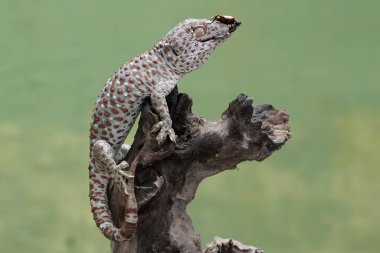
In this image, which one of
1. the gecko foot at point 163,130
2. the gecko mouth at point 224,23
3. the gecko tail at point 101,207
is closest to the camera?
the gecko foot at point 163,130

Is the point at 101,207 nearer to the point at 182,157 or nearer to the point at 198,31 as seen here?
the point at 182,157

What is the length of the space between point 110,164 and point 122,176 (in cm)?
11

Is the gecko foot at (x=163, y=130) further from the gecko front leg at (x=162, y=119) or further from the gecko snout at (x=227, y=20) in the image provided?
the gecko snout at (x=227, y=20)

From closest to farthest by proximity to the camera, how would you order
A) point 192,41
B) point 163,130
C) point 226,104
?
point 163,130
point 192,41
point 226,104

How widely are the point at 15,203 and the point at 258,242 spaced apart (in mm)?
2109

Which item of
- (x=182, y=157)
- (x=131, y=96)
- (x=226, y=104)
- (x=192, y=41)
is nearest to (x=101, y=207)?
(x=182, y=157)

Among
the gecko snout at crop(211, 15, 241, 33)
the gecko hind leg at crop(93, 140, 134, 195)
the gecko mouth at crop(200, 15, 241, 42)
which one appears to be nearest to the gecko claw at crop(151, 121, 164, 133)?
the gecko hind leg at crop(93, 140, 134, 195)

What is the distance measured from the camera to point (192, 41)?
9.63ft

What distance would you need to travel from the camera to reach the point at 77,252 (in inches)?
187

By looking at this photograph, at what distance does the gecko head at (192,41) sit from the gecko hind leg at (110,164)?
1.82ft

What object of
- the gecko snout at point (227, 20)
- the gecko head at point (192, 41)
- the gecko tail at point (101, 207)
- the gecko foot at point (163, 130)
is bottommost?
the gecko tail at point (101, 207)

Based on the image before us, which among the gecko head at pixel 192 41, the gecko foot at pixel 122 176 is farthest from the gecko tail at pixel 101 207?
the gecko head at pixel 192 41

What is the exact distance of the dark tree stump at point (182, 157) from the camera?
2.79m

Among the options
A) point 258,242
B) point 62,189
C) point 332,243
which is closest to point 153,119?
point 62,189
